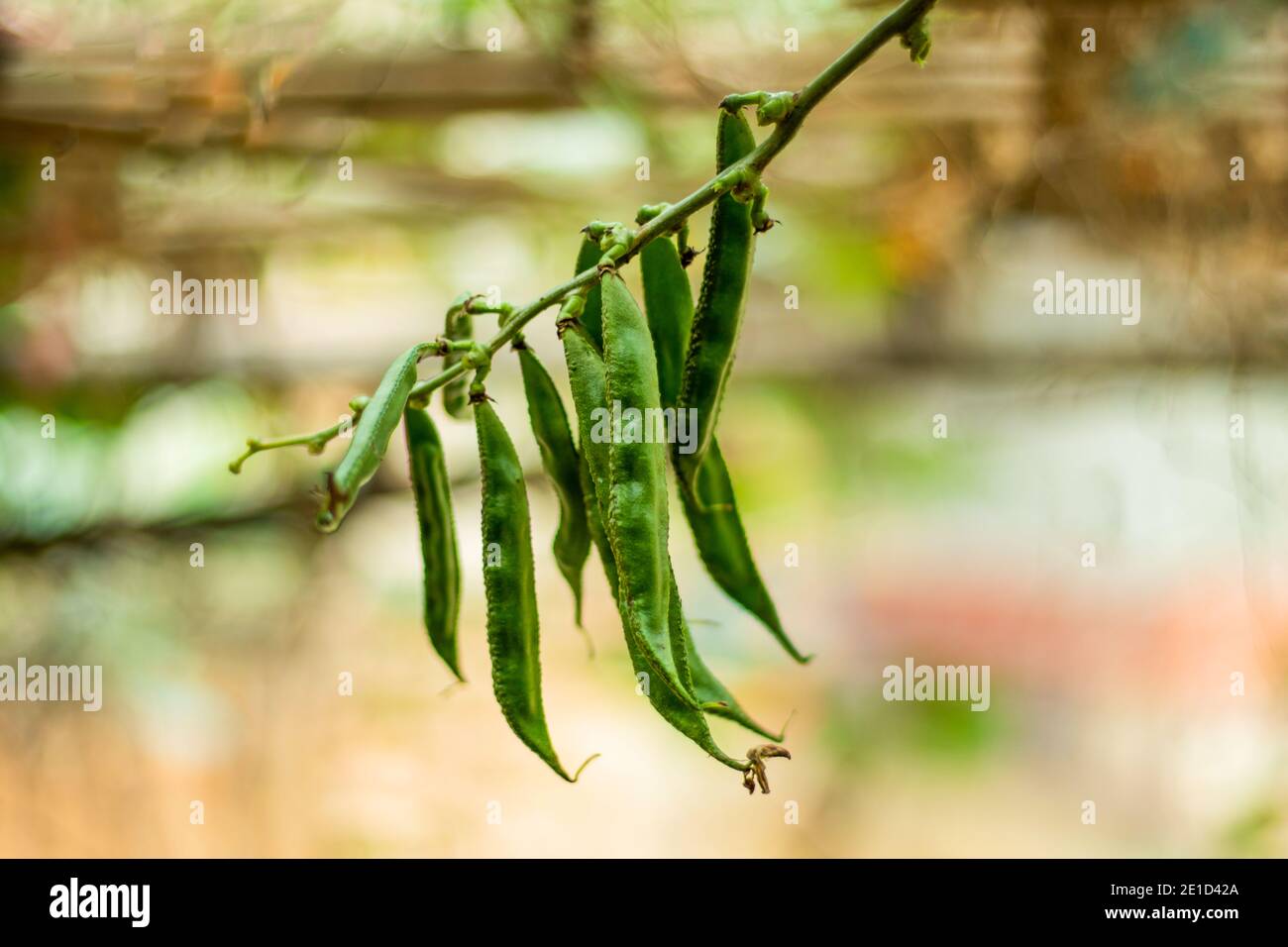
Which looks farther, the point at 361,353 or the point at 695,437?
the point at 361,353

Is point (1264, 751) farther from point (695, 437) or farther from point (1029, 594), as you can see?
point (695, 437)

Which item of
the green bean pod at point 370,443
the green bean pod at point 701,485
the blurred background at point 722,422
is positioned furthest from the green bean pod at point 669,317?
the blurred background at point 722,422

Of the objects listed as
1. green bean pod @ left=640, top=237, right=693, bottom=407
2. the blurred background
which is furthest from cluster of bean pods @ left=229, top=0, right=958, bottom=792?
the blurred background

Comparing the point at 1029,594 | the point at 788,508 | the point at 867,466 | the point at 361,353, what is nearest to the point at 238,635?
the point at 361,353

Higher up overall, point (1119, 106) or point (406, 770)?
point (1119, 106)

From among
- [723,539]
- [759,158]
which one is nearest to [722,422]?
[723,539]

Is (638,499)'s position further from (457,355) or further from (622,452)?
(457,355)
